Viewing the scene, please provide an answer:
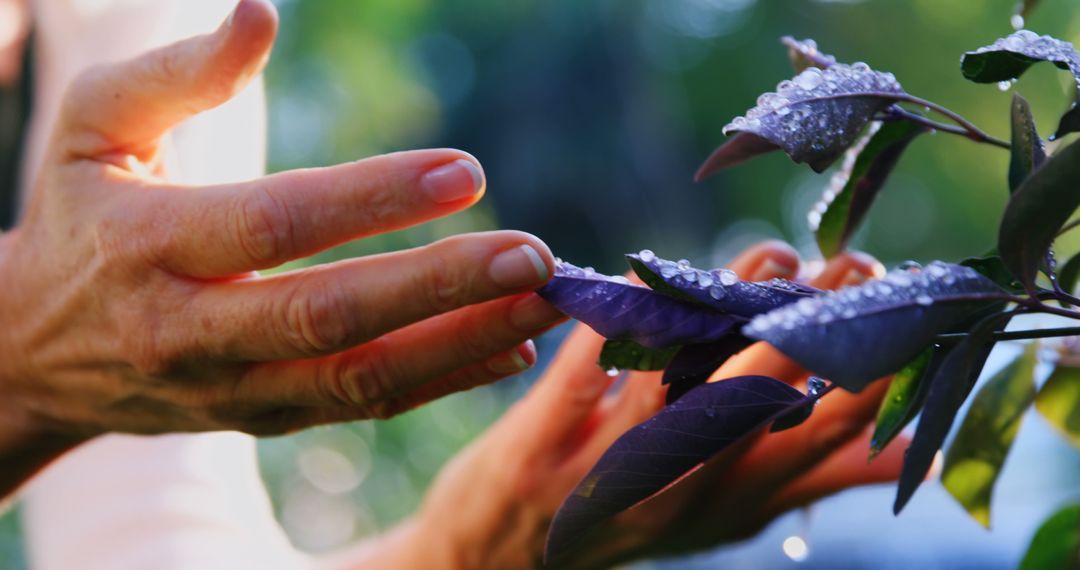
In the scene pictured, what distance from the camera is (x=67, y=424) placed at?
506 millimetres

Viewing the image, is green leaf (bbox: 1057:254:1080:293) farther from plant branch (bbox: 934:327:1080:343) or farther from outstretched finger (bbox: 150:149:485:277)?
outstretched finger (bbox: 150:149:485:277)

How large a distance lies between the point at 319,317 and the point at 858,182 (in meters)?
0.23

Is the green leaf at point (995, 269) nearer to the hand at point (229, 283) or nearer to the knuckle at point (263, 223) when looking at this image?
the hand at point (229, 283)

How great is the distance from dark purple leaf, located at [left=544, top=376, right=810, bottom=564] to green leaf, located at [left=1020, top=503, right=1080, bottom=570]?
0.65 ft

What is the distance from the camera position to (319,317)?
0.35 metres

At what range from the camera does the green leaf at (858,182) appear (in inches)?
15.3

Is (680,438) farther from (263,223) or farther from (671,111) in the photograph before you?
(671,111)

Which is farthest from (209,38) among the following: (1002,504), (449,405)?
(449,405)

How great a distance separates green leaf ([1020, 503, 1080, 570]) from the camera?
400 mm

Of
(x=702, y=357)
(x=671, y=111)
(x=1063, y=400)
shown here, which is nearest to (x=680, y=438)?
(x=702, y=357)

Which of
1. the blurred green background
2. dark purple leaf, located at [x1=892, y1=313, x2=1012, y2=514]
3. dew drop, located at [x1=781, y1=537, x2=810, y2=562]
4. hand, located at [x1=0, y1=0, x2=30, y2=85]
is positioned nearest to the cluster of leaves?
dark purple leaf, located at [x1=892, y1=313, x2=1012, y2=514]

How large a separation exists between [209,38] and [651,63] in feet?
20.7

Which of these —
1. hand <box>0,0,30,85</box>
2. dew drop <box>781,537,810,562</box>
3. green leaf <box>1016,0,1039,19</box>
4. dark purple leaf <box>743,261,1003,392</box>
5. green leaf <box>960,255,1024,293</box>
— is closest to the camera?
dark purple leaf <box>743,261,1003,392</box>

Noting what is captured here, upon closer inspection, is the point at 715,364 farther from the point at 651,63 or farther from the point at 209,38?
the point at 651,63
